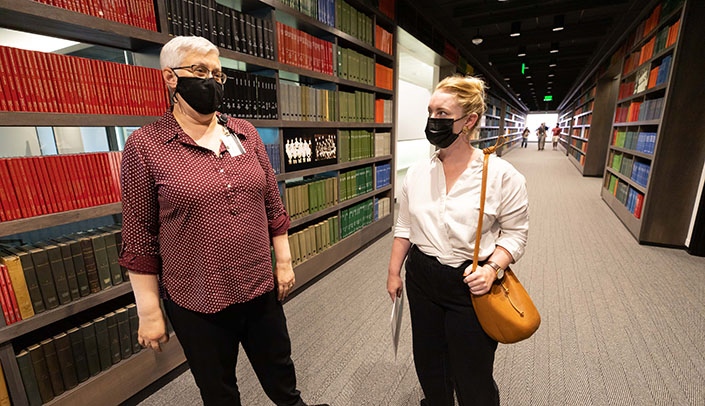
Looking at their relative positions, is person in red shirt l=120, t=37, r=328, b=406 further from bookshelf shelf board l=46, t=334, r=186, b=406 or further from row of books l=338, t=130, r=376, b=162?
row of books l=338, t=130, r=376, b=162

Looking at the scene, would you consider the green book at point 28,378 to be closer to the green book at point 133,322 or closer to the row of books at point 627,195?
the green book at point 133,322

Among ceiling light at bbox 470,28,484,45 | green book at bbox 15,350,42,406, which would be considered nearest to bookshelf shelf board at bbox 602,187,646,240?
ceiling light at bbox 470,28,484,45

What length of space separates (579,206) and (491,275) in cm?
548

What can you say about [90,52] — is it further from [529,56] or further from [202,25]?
[529,56]

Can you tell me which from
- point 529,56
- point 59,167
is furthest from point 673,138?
point 529,56

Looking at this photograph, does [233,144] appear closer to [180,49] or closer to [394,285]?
[180,49]

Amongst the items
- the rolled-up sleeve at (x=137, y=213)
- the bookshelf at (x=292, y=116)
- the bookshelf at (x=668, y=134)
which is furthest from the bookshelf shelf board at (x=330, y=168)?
the bookshelf at (x=668, y=134)

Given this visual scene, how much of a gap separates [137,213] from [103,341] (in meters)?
1.03

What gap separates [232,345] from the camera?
3.76ft

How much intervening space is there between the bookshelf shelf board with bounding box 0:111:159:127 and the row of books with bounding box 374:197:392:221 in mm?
2681

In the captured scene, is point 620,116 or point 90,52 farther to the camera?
point 620,116

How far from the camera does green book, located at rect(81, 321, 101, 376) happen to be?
57.9 inches

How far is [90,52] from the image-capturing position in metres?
1.77

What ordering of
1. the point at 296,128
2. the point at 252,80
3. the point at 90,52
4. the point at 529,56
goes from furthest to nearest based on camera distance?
the point at 529,56 → the point at 296,128 → the point at 252,80 → the point at 90,52
